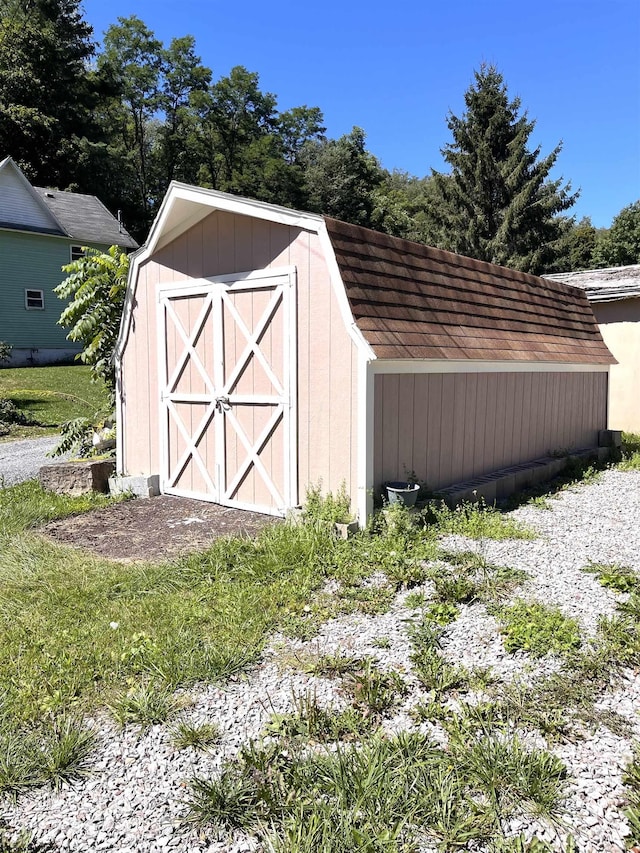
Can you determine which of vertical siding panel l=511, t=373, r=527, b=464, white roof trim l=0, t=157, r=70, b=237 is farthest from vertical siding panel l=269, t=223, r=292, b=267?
white roof trim l=0, t=157, r=70, b=237

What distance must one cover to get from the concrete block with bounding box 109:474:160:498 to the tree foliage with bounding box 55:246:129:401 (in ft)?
7.23

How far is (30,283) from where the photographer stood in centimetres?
2309

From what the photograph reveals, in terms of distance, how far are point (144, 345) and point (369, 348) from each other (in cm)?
362

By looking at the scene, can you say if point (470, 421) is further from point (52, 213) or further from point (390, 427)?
point (52, 213)

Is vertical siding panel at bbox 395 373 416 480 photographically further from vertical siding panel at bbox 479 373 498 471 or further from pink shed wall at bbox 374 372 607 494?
vertical siding panel at bbox 479 373 498 471

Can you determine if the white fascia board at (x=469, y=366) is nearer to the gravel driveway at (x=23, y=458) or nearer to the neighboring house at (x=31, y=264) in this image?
the gravel driveway at (x=23, y=458)

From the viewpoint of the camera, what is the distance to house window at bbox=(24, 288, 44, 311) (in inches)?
902

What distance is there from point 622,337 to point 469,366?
6.87 meters

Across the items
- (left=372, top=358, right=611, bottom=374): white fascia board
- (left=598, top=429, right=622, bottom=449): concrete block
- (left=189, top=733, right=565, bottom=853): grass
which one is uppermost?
(left=372, top=358, right=611, bottom=374): white fascia board

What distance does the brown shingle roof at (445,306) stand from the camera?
5641 mm

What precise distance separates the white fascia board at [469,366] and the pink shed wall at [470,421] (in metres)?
0.11

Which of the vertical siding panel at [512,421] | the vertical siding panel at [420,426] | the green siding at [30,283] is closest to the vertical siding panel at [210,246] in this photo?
the vertical siding panel at [420,426]

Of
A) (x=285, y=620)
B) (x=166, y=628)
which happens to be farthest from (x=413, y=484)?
(x=166, y=628)

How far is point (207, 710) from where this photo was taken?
2.94 meters
